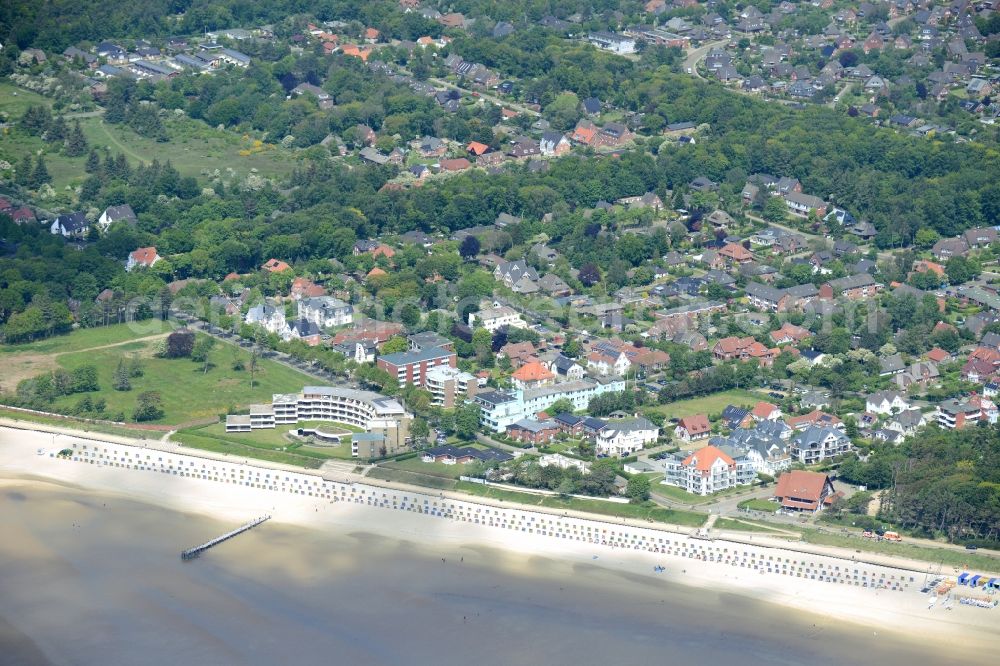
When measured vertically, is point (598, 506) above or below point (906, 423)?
below

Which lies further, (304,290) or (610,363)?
(304,290)

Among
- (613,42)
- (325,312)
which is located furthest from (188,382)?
(613,42)

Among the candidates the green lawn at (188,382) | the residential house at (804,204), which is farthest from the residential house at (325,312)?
the residential house at (804,204)

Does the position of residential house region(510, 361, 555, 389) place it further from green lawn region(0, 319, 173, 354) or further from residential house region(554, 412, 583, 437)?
green lawn region(0, 319, 173, 354)

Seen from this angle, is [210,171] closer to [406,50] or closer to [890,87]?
[406,50]

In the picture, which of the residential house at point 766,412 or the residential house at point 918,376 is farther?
the residential house at point 918,376

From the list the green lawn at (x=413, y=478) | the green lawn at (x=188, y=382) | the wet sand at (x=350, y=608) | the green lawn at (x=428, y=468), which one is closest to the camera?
the wet sand at (x=350, y=608)

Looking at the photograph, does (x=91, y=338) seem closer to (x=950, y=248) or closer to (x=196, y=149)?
(x=196, y=149)

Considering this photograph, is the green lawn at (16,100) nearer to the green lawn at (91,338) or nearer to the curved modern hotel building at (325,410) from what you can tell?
the green lawn at (91,338)
